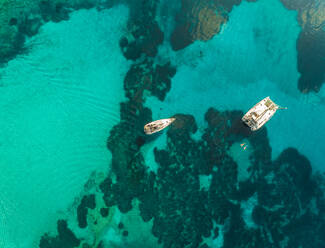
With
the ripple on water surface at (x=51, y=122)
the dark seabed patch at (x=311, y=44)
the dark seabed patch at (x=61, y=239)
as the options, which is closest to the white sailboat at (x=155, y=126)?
the ripple on water surface at (x=51, y=122)

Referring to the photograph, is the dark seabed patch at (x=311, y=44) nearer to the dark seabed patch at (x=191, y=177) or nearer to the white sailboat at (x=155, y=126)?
the dark seabed patch at (x=191, y=177)

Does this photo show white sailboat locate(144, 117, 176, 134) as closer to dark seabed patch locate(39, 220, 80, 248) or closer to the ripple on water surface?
the ripple on water surface

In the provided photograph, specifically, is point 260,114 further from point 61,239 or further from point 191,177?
point 61,239

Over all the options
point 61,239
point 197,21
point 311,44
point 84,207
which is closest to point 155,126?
point 84,207

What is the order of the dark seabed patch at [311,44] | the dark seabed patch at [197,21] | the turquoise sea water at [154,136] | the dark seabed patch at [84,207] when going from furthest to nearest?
1. the dark seabed patch at [311,44]
2. the dark seabed patch at [197,21]
3. the dark seabed patch at [84,207]
4. the turquoise sea water at [154,136]

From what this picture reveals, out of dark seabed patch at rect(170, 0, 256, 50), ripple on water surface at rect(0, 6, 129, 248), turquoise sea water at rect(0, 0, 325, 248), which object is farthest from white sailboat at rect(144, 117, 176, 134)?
dark seabed patch at rect(170, 0, 256, 50)

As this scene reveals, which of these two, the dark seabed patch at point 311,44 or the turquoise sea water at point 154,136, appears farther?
the dark seabed patch at point 311,44

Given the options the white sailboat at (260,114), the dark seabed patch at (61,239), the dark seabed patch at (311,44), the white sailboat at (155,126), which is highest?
the dark seabed patch at (311,44)
